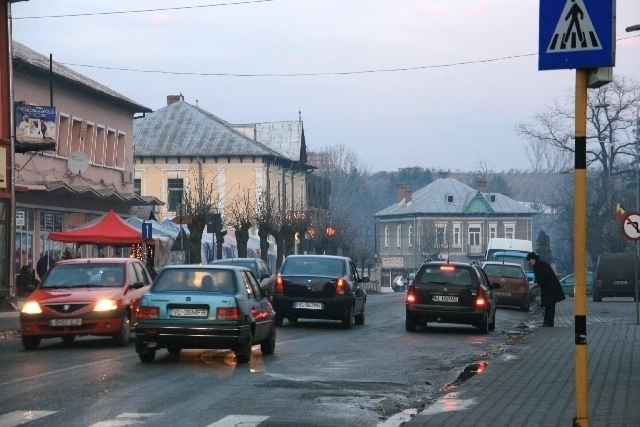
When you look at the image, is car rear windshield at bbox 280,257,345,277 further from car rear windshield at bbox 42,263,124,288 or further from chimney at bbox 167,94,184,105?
chimney at bbox 167,94,184,105

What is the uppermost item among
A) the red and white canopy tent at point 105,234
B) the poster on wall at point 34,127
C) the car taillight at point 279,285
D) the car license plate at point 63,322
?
the poster on wall at point 34,127

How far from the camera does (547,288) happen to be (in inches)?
1176

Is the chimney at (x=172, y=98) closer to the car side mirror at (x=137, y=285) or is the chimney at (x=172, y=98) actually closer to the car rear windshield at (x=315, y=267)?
the car rear windshield at (x=315, y=267)

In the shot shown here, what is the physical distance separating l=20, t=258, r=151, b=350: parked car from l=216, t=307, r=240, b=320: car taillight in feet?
13.8

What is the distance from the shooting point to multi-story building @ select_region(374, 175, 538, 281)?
443 feet

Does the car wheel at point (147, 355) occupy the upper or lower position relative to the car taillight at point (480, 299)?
lower

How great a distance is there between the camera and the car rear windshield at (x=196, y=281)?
18.2 meters

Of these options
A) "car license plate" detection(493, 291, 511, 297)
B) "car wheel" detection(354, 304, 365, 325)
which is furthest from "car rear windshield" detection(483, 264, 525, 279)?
"car wheel" detection(354, 304, 365, 325)

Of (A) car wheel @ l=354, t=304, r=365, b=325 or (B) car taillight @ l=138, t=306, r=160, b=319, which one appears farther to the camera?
(A) car wheel @ l=354, t=304, r=365, b=325

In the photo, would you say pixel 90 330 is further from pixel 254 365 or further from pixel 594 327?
pixel 594 327

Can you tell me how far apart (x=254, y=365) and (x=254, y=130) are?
7307 cm

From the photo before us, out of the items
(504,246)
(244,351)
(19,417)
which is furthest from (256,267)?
(504,246)

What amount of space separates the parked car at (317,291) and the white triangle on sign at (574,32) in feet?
64.5

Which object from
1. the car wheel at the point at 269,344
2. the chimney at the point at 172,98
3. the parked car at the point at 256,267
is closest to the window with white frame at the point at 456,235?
the chimney at the point at 172,98
